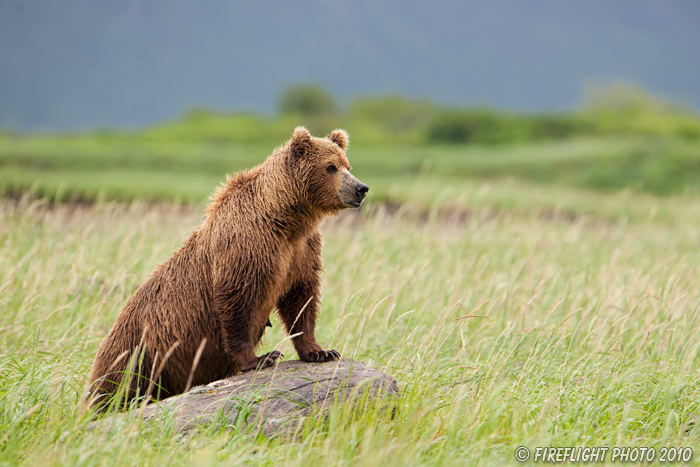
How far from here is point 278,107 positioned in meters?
46.5

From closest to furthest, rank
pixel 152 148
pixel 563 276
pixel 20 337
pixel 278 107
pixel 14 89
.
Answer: pixel 20 337 → pixel 563 276 → pixel 152 148 → pixel 278 107 → pixel 14 89

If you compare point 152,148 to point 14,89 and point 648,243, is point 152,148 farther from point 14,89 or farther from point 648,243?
point 14,89


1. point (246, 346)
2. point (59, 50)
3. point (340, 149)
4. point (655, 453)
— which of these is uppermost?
point (59, 50)

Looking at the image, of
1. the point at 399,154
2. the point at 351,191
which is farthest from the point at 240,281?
the point at 399,154

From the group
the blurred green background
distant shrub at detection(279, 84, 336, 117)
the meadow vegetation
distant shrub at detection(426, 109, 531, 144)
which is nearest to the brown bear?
the meadow vegetation

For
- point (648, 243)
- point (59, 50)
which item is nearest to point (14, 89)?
point (59, 50)

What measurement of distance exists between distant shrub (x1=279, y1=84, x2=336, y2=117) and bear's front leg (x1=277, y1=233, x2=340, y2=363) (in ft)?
138

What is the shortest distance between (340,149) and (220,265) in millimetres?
965

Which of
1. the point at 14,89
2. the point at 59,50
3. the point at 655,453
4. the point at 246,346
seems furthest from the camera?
the point at 59,50

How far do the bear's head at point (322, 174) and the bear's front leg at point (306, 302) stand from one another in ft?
1.10

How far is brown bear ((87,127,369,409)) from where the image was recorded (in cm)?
374

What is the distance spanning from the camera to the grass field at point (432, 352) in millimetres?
3291

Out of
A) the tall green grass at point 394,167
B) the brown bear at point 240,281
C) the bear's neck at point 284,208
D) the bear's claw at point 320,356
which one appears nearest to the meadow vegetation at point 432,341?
the bear's claw at point 320,356

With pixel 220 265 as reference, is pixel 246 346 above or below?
below
